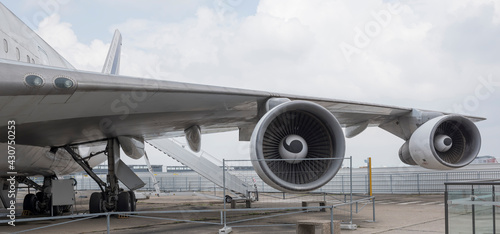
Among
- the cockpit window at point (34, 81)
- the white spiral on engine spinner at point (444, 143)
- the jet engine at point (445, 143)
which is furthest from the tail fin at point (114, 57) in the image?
the cockpit window at point (34, 81)

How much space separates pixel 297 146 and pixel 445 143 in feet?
15.8

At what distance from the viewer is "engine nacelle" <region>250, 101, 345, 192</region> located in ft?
27.9

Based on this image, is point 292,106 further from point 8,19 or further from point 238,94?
point 8,19

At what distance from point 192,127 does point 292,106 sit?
3832mm

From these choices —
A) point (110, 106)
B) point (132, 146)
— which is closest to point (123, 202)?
point (132, 146)

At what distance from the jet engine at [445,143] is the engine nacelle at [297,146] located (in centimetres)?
364

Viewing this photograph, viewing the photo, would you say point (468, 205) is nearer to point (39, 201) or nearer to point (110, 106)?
point (110, 106)

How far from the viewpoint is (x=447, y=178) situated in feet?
77.2

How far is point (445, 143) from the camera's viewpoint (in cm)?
1188

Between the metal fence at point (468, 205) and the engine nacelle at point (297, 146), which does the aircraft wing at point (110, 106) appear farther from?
the metal fence at point (468, 205)

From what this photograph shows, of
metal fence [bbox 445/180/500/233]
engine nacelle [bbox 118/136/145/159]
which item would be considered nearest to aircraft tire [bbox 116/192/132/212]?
engine nacelle [bbox 118/136/145/159]

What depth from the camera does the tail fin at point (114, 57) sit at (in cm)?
1953

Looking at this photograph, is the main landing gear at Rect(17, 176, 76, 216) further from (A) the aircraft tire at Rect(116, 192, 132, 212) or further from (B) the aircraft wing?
(B) the aircraft wing

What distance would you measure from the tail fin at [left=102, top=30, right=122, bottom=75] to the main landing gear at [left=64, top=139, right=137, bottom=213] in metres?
7.21
